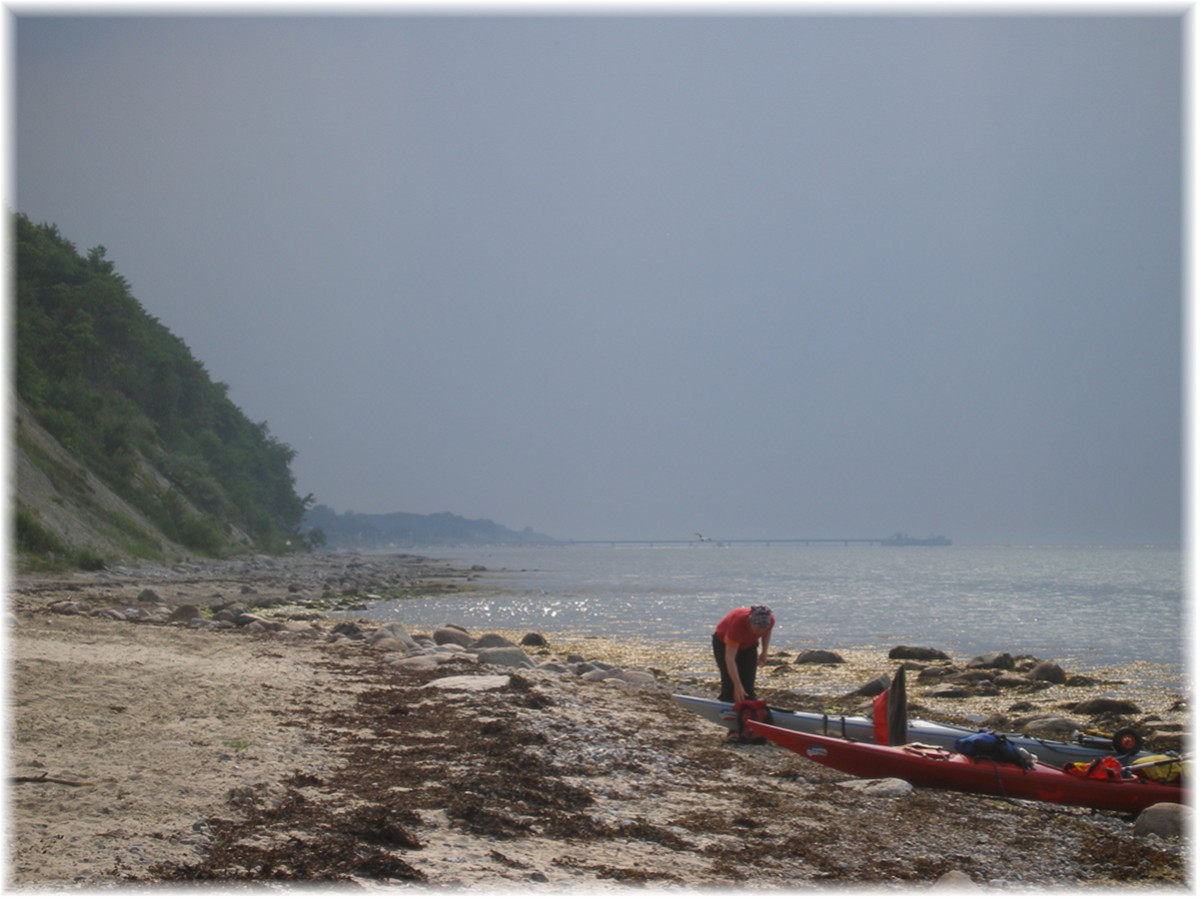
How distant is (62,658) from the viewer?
11.2 meters

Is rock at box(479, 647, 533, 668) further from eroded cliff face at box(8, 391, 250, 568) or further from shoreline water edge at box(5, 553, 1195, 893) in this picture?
eroded cliff face at box(8, 391, 250, 568)

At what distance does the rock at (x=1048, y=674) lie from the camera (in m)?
18.6

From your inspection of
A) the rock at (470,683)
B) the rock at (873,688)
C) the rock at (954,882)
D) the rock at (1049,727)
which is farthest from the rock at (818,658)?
the rock at (954,882)

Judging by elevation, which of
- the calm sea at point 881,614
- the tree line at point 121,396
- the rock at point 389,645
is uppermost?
the tree line at point 121,396

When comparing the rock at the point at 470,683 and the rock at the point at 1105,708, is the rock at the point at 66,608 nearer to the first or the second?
the rock at the point at 470,683

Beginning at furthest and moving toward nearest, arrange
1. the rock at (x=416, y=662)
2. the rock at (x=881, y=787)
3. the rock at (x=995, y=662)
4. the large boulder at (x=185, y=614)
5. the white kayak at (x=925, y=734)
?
the rock at (x=995, y=662)
the large boulder at (x=185, y=614)
the rock at (x=416, y=662)
the white kayak at (x=925, y=734)
the rock at (x=881, y=787)

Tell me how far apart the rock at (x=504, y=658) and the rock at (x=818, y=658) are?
7.74m

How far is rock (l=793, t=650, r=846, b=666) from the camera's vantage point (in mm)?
21516

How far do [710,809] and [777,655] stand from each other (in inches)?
627

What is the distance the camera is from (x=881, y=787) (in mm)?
→ 9047

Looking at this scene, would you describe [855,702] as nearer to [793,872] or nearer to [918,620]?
[793,872]

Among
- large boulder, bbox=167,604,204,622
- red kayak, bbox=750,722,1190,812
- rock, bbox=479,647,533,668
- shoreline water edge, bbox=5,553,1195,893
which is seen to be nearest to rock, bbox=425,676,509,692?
shoreline water edge, bbox=5,553,1195,893

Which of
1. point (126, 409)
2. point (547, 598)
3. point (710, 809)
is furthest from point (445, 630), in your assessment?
point (126, 409)

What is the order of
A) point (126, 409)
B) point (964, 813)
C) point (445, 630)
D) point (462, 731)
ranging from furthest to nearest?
1. point (126, 409)
2. point (445, 630)
3. point (462, 731)
4. point (964, 813)
